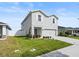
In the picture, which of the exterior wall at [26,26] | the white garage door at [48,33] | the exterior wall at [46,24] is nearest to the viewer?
the exterior wall at [46,24]

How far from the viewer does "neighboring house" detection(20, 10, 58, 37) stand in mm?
27547

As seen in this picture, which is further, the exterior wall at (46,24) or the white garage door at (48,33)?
the white garage door at (48,33)

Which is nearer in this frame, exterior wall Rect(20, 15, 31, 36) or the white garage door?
the white garage door

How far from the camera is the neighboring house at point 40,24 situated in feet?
90.4

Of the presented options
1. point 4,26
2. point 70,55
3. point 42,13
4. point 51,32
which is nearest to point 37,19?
point 42,13

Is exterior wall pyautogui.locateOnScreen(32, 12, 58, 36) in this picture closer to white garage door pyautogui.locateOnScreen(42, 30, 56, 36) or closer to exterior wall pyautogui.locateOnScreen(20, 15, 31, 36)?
white garage door pyautogui.locateOnScreen(42, 30, 56, 36)

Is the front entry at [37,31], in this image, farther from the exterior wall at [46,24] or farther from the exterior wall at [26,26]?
the exterior wall at [26,26]

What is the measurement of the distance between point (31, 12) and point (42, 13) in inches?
72.1

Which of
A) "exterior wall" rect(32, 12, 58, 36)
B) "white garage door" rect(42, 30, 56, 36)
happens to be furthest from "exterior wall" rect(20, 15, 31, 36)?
"white garage door" rect(42, 30, 56, 36)

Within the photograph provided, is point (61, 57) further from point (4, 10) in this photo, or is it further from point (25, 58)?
point (4, 10)

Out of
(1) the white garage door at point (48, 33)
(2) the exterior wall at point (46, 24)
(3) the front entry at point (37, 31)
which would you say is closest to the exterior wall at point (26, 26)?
(3) the front entry at point (37, 31)

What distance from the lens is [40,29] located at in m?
28.6

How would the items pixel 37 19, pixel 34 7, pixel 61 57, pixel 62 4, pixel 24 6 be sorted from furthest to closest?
pixel 37 19 < pixel 34 7 < pixel 24 6 < pixel 62 4 < pixel 61 57

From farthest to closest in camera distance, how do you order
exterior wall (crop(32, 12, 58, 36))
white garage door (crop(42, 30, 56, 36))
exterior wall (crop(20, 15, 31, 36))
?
exterior wall (crop(20, 15, 31, 36)) < white garage door (crop(42, 30, 56, 36)) < exterior wall (crop(32, 12, 58, 36))
